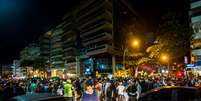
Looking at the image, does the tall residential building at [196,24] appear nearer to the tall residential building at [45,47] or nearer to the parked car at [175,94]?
the parked car at [175,94]

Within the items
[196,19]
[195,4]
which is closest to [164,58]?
[196,19]

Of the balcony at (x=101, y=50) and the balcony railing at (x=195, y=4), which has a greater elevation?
the balcony railing at (x=195, y=4)

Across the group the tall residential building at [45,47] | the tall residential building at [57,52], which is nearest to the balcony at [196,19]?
the tall residential building at [57,52]

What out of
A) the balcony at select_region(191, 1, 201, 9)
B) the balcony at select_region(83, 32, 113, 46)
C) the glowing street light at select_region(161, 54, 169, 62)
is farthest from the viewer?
the balcony at select_region(83, 32, 113, 46)

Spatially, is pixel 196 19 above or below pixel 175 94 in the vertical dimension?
above

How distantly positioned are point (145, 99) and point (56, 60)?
119 m

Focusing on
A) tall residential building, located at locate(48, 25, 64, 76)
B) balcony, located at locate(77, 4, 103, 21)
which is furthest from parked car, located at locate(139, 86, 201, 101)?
tall residential building, located at locate(48, 25, 64, 76)

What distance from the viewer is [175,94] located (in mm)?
10859

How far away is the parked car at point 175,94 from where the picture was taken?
1013 centimetres

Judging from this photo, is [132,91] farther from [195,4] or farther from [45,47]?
[45,47]

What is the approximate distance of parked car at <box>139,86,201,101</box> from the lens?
1013 centimetres

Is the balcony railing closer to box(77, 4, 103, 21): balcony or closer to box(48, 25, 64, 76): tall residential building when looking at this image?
box(77, 4, 103, 21): balcony

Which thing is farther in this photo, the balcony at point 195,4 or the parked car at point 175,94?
the balcony at point 195,4

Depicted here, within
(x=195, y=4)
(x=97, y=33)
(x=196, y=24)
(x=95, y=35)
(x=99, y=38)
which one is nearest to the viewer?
(x=196, y=24)
